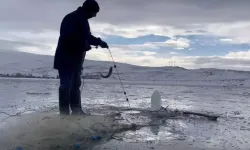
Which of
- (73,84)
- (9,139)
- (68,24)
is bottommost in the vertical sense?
(9,139)

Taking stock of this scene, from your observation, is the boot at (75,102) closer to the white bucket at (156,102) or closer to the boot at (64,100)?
the boot at (64,100)

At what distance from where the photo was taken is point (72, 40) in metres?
5.49

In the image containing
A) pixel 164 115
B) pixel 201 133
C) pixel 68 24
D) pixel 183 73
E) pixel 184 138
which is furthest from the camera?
pixel 183 73

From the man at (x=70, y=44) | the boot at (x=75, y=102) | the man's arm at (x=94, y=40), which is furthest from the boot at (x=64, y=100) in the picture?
the man's arm at (x=94, y=40)

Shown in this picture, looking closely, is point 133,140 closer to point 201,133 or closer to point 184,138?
point 184,138

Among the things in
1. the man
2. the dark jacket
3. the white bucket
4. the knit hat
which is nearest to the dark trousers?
the man

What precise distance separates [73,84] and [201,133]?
100 inches

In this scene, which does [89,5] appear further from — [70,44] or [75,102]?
[75,102]

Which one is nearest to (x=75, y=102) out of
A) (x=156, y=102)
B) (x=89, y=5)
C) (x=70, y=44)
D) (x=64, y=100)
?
(x=64, y=100)

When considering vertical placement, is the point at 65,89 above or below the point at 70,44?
below

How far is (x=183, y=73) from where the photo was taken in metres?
40.6

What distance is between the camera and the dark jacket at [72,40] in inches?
215

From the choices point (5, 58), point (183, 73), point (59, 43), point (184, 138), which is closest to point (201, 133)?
point (184, 138)

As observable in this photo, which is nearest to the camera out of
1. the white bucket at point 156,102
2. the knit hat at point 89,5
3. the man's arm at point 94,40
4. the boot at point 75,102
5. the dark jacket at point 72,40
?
the dark jacket at point 72,40
